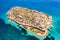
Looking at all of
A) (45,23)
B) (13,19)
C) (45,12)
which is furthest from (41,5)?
(13,19)

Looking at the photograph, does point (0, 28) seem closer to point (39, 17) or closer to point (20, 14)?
point (20, 14)

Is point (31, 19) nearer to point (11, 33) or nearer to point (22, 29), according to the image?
point (22, 29)

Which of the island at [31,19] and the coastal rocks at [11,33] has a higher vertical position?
the island at [31,19]

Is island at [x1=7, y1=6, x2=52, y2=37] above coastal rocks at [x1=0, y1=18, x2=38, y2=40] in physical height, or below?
above

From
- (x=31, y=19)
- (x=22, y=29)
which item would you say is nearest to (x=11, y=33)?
(x=22, y=29)
